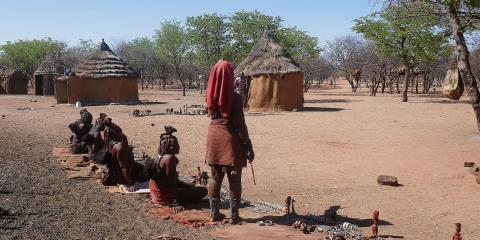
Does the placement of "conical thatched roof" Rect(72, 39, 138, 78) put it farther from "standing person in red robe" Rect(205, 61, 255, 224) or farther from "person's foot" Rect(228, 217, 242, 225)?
"person's foot" Rect(228, 217, 242, 225)

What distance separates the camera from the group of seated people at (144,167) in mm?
5582

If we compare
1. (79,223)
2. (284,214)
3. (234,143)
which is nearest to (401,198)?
(284,214)

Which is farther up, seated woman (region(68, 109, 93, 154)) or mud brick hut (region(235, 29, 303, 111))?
mud brick hut (region(235, 29, 303, 111))

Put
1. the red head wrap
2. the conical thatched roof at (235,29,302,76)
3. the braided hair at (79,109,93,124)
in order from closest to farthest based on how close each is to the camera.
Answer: the red head wrap → the braided hair at (79,109,93,124) → the conical thatched roof at (235,29,302,76)

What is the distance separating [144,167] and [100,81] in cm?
1938

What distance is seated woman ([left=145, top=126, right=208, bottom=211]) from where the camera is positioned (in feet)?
18.2

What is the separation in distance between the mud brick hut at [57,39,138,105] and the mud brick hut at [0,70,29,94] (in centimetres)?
1401

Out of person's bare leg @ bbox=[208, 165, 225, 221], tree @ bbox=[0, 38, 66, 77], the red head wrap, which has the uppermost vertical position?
tree @ bbox=[0, 38, 66, 77]

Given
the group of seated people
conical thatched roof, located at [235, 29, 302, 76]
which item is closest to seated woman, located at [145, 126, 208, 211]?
the group of seated people

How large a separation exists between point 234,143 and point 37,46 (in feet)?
154

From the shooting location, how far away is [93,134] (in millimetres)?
8234

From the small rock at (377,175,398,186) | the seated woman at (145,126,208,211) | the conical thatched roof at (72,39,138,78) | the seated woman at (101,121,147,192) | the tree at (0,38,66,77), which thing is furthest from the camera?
the tree at (0,38,66,77)

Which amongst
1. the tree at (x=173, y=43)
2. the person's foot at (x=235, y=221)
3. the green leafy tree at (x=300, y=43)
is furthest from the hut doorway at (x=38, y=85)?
the person's foot at (x=235, y=221)

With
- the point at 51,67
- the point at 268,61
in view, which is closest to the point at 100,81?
the point at 268,61
